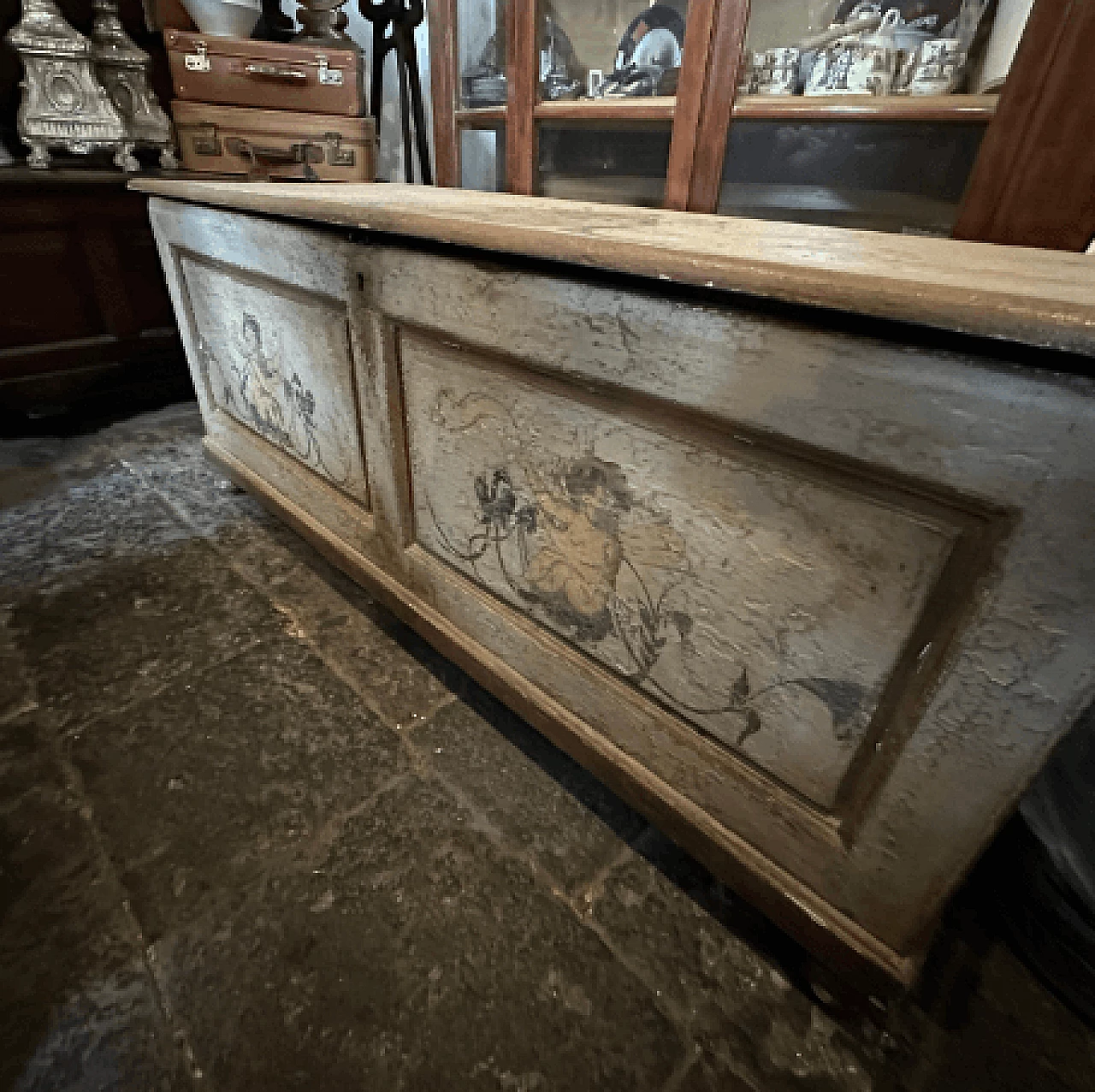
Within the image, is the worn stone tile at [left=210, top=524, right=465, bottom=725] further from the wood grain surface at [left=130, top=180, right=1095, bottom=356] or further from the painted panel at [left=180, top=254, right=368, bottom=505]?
the wood grain surface at [left=130, top=180, right=1095, bottom=356]

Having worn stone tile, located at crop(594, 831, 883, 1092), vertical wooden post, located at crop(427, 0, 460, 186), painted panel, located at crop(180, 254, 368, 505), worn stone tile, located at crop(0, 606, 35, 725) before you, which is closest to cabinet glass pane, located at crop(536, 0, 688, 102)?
vertical wooden post, located at crop(427, 0, 460, 186)

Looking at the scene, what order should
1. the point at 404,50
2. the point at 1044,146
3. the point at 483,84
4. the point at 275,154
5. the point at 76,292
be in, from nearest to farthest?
the point at 1044,146 → the point at 483,84 → the point at 275,154 → the point at 76,292 → the point at 404,50

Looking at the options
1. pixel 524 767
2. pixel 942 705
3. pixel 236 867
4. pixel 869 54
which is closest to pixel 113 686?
pixel 236 867

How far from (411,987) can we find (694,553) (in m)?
0.76

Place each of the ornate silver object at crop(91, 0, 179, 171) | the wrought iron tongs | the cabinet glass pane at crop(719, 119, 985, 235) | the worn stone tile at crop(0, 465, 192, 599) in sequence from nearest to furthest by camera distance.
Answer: the cabinet glass pane at crop(719, 119, 985, 235), the worn stone tile at crop(0, 465, 192, 599), the ornate silver object at crop(91, 0, 179, 171), the wrought iron tongs

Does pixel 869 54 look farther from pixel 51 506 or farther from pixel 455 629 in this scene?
pixel 51 506

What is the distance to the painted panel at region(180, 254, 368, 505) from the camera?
1.20 metres

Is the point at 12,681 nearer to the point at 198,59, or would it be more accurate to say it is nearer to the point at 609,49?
the point at 198,59

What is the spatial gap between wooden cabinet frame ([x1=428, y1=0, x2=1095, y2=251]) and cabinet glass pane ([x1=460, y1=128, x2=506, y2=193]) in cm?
9

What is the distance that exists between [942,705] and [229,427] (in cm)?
186

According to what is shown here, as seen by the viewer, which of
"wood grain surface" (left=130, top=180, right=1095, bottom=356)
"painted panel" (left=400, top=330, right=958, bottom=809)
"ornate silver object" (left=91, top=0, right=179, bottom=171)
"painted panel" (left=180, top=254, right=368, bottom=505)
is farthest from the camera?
"ornate silver object" (left=91, top=0, right=179, bottom=171)

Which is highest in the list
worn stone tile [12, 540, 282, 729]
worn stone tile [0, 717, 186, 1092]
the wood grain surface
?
the wood grain surface

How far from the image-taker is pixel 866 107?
134 cm

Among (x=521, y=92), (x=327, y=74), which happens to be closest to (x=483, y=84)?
(x=521, y=92)
